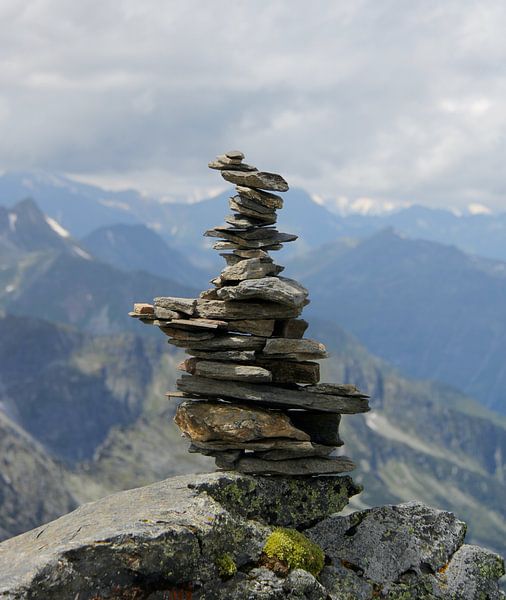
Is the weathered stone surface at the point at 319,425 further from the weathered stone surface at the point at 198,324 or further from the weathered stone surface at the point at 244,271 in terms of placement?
the weathered stone surface at the point at 244,271

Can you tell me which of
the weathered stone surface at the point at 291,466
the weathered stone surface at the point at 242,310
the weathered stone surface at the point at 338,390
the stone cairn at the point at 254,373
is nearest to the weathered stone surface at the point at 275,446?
Answer: the stone cairn at the point at 254,373

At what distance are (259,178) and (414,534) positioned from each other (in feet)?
38.4

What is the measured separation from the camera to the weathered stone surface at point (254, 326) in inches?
1055

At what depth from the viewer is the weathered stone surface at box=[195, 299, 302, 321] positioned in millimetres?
26688

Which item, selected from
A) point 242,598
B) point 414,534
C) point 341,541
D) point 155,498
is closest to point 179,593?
point 242,598

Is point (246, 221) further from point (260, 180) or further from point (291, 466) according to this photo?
point (291, 466)

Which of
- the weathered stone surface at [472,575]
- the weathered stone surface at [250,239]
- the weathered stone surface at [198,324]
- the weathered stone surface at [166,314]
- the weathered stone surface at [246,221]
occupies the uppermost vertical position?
the weathered stone surface at [246,221]

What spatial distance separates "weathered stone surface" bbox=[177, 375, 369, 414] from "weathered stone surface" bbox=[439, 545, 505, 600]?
5134mm

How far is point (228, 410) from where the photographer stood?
2648cm

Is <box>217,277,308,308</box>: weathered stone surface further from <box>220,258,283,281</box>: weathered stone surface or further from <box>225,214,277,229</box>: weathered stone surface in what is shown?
<box>225,214,277,229</box>: weathered stone surface

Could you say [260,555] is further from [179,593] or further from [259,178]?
[259,178]

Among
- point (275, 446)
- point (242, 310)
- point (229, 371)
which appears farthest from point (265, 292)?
point (275, 446)

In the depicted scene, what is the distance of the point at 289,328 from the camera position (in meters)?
27.5

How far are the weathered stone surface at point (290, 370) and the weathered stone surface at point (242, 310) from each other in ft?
4.49
